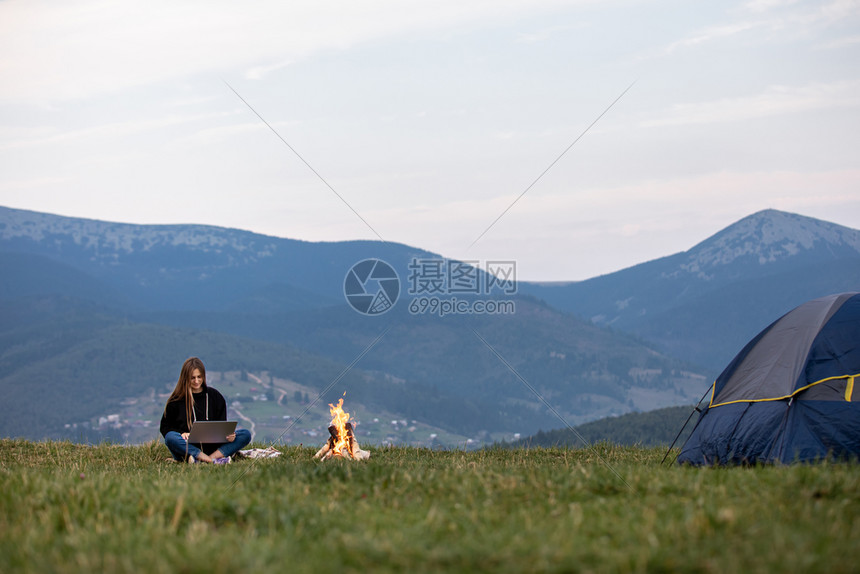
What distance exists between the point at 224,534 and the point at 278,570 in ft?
5.17

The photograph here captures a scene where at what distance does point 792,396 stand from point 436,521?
9.61 m

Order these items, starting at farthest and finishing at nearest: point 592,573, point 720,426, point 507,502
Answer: point 720,426
point 507,502
point 592,573

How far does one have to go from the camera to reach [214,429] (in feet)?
55.1

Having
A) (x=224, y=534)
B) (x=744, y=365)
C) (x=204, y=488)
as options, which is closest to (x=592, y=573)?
(x=224, y=534)

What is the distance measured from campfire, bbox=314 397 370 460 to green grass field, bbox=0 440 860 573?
3.21 meters

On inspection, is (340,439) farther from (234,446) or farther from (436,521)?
(436,521)

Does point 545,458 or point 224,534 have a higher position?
point 224,534

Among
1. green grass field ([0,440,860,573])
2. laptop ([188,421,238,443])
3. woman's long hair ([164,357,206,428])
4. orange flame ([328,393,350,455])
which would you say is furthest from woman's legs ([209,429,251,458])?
green grass field ([0,440,860,573])

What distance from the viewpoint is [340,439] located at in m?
15.5

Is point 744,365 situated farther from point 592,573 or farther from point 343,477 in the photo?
point 592,573

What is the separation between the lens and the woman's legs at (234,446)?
17141 mm

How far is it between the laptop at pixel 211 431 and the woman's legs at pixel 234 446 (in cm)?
34

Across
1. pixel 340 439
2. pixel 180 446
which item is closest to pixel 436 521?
pixel 340 439

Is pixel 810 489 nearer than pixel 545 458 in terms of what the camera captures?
Yes
